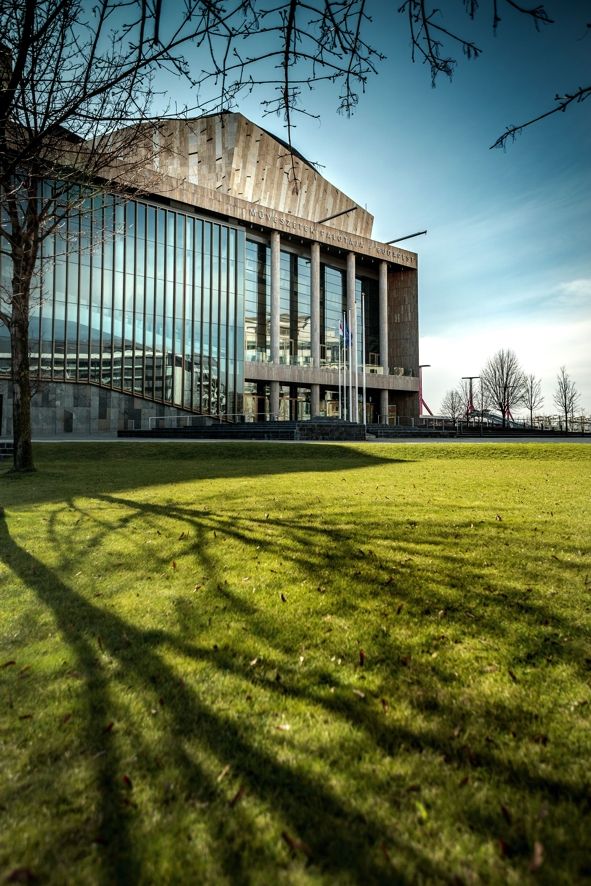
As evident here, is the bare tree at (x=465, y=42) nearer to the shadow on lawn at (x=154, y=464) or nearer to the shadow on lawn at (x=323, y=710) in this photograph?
the shadow on lawn at (x=323, y=710)

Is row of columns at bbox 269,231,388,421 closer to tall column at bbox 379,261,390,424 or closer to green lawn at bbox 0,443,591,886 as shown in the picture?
tall column at bbox 379,261,390,424

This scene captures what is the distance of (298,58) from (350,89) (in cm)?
53

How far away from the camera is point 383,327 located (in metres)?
65.6

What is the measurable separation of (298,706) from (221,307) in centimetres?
5040

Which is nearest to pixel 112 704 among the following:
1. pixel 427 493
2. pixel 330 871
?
pixel 330 871

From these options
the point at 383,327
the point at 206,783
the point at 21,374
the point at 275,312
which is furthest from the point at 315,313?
the point at 206,783

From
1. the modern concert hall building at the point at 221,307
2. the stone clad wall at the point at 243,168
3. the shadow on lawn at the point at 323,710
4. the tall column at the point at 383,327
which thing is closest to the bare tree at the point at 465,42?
the shadow on lawn at the point at 323,710

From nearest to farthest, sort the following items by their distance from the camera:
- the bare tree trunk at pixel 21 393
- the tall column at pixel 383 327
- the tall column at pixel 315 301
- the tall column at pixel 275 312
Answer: the bare tree trunk at pixel 21 393 → the tall column at pixel 275 312 → the tall column at pixel 315 301 → the tall column at pixel 383 327

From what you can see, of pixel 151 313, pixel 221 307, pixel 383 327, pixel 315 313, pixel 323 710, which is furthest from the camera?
pixel 383 327

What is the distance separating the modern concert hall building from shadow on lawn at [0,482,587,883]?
33.8 m

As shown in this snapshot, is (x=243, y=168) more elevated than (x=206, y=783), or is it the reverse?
(x=243, y=168)

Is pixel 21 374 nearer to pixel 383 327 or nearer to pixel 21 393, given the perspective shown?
pixel 21 393

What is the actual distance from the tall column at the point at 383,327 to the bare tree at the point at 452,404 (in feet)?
59.8

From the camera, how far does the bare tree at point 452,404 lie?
259 ft
